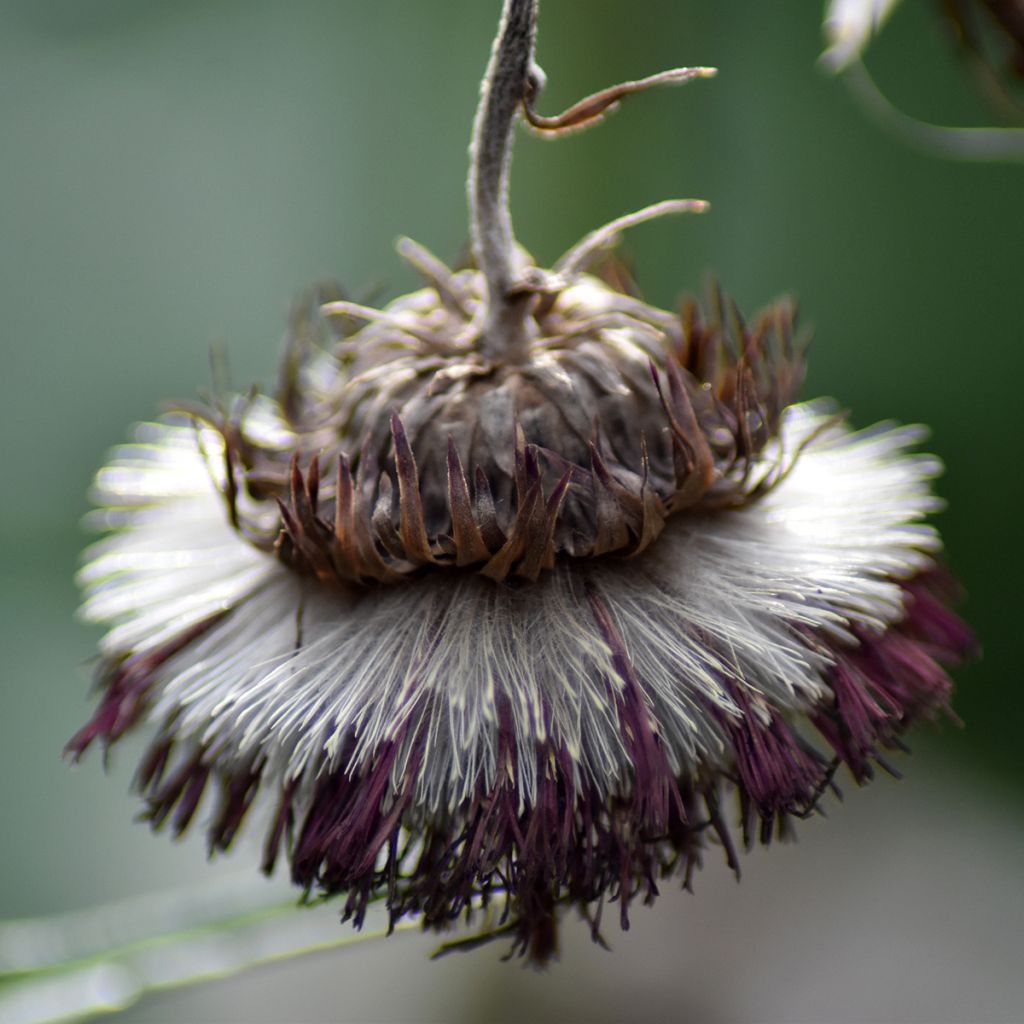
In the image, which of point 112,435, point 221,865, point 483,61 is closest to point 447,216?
point 483,61

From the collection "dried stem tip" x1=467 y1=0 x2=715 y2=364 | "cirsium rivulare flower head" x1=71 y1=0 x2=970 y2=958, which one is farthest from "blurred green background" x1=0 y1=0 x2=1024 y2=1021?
"dried stem tip" x1=467 y1=0 x2=715 y2=364

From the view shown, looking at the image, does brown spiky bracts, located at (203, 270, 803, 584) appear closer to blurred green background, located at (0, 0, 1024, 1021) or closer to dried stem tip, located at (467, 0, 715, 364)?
dried stem tip, located at (467, 0, 715, 364)

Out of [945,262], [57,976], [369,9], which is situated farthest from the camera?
[369,9]

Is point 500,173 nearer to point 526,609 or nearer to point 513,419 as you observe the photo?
point 513,419

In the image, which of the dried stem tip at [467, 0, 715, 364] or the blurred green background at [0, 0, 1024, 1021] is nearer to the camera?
the dried stem tip at [467, 0, 715, 364]

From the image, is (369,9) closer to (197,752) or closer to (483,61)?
(483,61)

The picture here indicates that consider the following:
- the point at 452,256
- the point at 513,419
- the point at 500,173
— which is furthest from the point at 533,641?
the point at 452,256

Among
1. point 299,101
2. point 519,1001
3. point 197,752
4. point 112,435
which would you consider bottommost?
point 519,1001
